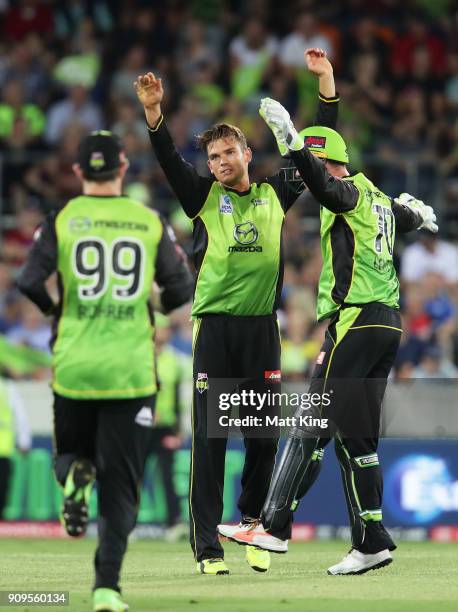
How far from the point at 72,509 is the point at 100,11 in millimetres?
14511

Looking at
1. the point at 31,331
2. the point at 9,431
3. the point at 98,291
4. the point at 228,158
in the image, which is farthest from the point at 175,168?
the point at 31,331

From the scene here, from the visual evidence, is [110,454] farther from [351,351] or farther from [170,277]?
[351,351]

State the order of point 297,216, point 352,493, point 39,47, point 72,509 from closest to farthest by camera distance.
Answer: point 72,509 → point 352,493 → point 297,216 → point 39,47

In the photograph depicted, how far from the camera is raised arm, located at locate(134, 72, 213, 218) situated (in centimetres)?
895

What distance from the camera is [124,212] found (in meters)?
7.46

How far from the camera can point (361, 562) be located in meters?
9.21

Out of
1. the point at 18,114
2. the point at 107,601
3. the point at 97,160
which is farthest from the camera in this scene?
the point at 18,114

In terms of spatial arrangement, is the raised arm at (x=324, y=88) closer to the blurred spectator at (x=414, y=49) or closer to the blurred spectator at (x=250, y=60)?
the blurred spectator at (x=250, y=60)

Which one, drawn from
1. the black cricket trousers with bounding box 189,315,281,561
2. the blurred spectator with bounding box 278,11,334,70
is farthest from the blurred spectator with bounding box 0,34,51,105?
the black cricket trousers with bounding box 189,315,281,561

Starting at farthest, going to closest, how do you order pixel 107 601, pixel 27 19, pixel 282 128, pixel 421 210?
pixel 27 19
pixel 421 210
pixel 282 128
pixel 107 601

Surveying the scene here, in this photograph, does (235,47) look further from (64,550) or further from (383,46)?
(64,550)

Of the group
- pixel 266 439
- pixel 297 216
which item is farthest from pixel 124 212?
pixel 297 216

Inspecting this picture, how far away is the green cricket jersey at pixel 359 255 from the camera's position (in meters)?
9.28

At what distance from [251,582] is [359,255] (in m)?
2.20
